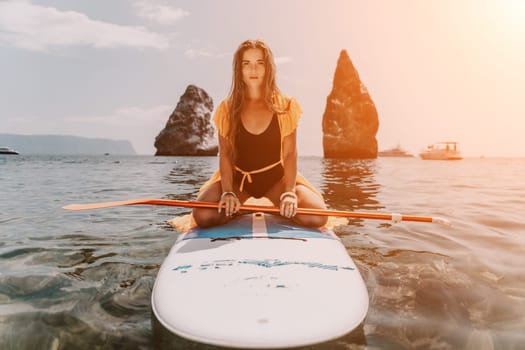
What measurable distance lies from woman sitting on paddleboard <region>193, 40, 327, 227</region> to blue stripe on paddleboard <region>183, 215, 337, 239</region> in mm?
137

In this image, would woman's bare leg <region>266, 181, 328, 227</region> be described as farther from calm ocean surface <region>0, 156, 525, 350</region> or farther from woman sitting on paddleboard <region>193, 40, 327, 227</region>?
calm ocean surface <region>0, 156, 525, 350</region>

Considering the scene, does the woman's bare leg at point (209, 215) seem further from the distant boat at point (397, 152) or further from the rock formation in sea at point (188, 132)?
the distant boat at point (397, 152)

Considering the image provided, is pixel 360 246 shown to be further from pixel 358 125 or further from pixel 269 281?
pixel 358 125

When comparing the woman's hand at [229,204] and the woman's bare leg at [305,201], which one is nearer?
the woman's hand at [229,204]

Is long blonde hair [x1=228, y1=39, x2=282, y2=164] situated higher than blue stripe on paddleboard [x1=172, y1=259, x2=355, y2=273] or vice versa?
long blonde hair [x1=228, y1=39, x2=282, y2=164]

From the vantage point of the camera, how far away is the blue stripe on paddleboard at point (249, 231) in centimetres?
346

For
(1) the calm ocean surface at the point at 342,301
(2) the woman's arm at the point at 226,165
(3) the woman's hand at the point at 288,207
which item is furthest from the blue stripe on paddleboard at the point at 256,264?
(2) the woman's arm at the point at 226,165

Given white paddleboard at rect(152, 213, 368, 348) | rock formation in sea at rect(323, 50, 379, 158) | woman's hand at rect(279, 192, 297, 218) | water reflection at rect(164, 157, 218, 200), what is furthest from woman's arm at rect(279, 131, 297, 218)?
rock formation in sea at rect(323, 50, 379, 158)

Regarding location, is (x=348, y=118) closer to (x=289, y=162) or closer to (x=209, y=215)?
(x=289, y=162)

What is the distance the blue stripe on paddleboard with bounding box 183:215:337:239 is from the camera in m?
3.46

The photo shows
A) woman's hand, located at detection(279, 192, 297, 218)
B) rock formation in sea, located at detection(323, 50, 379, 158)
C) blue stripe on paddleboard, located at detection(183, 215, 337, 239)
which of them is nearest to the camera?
blue stripe on paddleboard, located at detection(183, 215, 337, 239)

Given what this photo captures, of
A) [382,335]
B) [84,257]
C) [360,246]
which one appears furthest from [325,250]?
[84,257]

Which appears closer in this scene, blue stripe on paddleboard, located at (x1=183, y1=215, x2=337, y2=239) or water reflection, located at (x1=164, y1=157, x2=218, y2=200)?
blue stripe on paddleboard, located at (x1=183, y1=215, x2=337, y2=239)

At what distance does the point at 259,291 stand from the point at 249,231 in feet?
3.97
